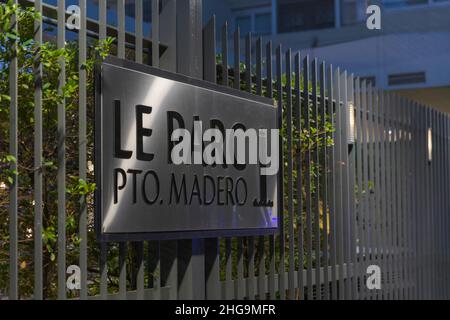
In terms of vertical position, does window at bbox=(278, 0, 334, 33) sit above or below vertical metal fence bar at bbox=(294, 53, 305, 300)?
above

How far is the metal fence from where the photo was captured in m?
4.48

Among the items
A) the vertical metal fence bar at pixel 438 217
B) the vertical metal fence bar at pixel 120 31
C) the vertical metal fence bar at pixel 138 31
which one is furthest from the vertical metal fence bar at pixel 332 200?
the vertical metal fence bar at pixel 438 217

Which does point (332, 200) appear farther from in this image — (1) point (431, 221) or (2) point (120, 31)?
(1) point (431, 221)

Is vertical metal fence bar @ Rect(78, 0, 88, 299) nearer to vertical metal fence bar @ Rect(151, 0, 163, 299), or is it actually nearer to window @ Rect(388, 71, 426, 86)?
vertical metal fence bar @ Rect(151, 0, 163, 299)

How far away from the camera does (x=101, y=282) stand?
4.52m

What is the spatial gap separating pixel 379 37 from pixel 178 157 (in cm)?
1539

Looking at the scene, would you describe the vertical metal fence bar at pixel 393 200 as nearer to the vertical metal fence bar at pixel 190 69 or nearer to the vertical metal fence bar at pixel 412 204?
the vertical metal fence bar at pixel 412 204

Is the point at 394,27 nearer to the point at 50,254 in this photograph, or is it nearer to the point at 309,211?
the point at 309,211

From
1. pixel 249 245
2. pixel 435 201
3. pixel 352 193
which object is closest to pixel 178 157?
pixel 249 245

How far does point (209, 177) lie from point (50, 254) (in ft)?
4.26

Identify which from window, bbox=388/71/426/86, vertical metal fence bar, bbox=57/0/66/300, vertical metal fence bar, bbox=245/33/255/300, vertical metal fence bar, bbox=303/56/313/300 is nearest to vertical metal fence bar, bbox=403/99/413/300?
vertical metal fence bar, bbox=303/56/313/300

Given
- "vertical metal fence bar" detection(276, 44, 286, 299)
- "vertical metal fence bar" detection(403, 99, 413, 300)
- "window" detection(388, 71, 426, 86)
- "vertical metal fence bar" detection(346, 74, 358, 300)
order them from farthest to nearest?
"window" detection(388, 71, 426, 86) → "vertical metal fence bar" detection(403, 99, 413, 300) → "vertical metal fence bar" detection(346, 74, 358, 300) → "vertical metal fence bar" detection(276, 44, 286, 299)

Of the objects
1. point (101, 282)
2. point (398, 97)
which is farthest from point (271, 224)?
point (398, 97)

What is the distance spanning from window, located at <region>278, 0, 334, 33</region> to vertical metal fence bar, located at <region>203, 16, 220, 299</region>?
16.8 meters
